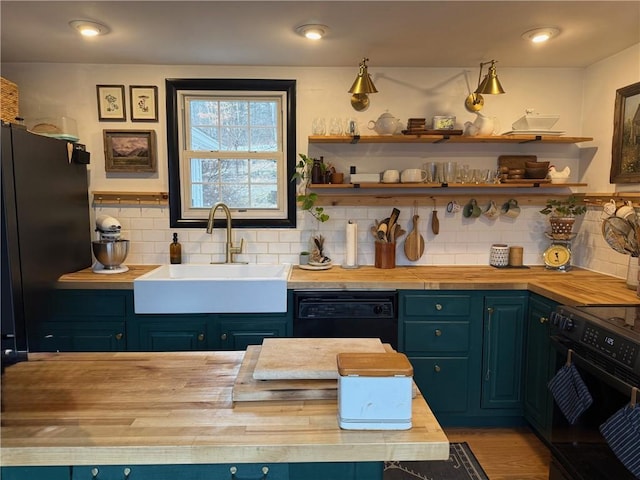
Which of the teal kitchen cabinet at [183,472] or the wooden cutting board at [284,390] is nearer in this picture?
the teal kitchen cabinet at [183,472]

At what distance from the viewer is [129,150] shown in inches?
117

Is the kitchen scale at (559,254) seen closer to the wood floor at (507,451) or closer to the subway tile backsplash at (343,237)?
the subway tile backsplash at (343,237)

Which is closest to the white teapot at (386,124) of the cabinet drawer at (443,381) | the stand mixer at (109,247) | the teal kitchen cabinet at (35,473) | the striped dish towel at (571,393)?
the cabinet drawer at (443,381)

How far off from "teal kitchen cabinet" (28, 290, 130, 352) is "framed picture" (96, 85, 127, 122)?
1.29 m

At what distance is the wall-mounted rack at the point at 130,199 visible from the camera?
9.76ft

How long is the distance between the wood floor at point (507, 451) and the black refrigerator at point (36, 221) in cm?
242

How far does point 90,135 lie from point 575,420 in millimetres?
3378

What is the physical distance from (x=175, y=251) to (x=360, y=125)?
1.64 meters

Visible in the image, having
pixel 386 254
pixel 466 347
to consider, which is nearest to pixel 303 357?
pixel 466 347

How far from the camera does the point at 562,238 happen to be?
293 centimetres

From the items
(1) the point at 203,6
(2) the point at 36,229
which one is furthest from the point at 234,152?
(2) the point at 36,229

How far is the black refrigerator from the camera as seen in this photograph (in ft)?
6.62

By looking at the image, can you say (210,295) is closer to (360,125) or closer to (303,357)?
(303,357)

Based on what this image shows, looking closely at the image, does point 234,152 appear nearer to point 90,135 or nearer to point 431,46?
point 90,135
